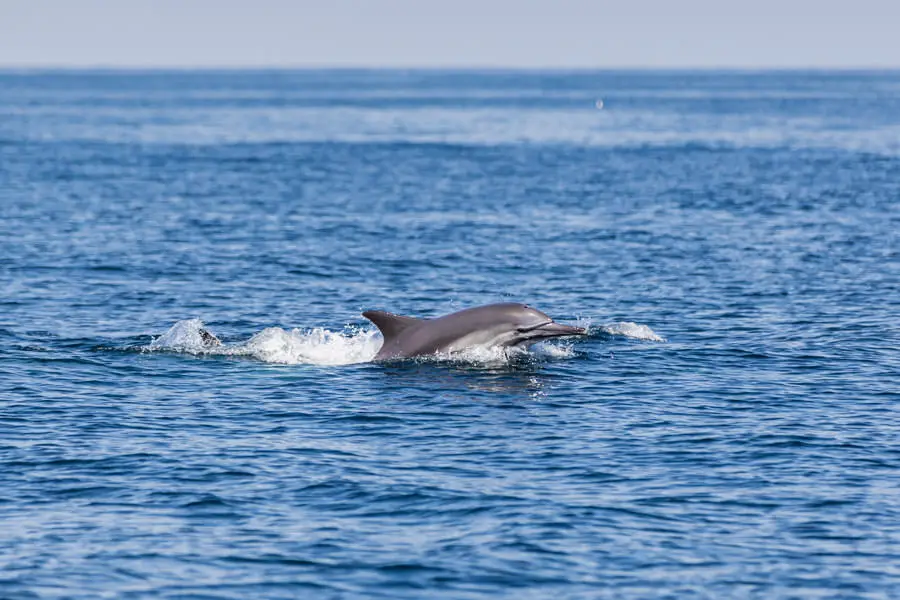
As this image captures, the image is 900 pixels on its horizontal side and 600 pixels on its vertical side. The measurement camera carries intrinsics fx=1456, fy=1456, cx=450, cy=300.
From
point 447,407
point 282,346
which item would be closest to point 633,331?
point 282,346

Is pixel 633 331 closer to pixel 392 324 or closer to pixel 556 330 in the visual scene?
pixel 556 330

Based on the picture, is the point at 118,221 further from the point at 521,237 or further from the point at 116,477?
the point at 116,477

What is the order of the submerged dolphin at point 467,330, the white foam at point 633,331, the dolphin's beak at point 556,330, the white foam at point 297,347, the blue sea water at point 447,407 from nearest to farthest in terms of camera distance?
the blue sea water at point 447,407 → the dolphin's beak at point 556,330 → the submerged dolphin at point 467,330 → the white foam at point 297,347 → the white foam at point 633,331

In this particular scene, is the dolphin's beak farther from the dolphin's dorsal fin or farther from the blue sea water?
the dolphin's dorsal fin

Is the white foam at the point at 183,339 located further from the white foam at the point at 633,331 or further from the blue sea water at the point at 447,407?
the white foam at the point at 633,331

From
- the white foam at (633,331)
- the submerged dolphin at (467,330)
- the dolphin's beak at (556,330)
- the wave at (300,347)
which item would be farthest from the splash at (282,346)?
the white foam at (633,331)

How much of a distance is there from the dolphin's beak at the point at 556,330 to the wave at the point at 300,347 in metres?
1.04

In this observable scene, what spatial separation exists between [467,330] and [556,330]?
6.51 feet

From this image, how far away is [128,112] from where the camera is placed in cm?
18675

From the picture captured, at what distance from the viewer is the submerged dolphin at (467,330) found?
105 feet

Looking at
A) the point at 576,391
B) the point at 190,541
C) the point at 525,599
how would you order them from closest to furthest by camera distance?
the point at 525,599, the point at 190,541, the point at 576,391

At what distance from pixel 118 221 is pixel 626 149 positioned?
59.1 m

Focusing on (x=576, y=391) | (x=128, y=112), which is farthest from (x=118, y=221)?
(x=128, y=112)

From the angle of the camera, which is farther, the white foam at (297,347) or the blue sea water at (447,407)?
the white foam at (297,347)
